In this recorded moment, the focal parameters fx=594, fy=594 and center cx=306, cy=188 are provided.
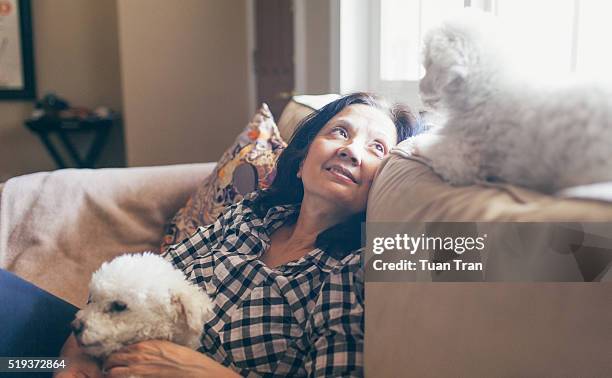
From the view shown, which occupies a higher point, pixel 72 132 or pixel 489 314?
pixel 489 314

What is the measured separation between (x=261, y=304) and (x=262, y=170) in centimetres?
63

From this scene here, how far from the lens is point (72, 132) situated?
4.00m

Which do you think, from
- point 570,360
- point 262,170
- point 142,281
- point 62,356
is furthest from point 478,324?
point 262,170

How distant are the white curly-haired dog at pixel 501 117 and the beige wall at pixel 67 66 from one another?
151 inches

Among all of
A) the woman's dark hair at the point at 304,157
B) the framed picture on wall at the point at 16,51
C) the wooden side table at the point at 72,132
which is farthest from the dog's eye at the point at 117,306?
the framed picture on wall at the point at 16,51

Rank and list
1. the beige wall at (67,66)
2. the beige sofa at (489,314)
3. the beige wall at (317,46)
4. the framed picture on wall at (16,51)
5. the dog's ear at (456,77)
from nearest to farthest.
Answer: the beige sofa at (489,314)
the dog's ear at (456,77)
the beige wall at (317,46)
the framed picture on wall at (16,51)
the beige wall at (67,66)

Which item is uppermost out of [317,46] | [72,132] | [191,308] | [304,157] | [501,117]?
[317,46]

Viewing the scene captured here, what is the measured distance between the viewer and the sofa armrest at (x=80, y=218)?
152 centimetres

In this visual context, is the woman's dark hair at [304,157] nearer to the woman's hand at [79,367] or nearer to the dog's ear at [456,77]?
the dog's ear at [456,77]

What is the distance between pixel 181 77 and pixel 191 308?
120 inches

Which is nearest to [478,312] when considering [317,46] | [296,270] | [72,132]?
[296,270]

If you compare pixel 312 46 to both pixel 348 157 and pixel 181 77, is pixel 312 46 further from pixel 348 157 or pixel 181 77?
pixel 348 157

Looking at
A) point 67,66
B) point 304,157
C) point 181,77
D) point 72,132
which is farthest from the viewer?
point 67,66

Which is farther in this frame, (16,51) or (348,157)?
(16,51)
